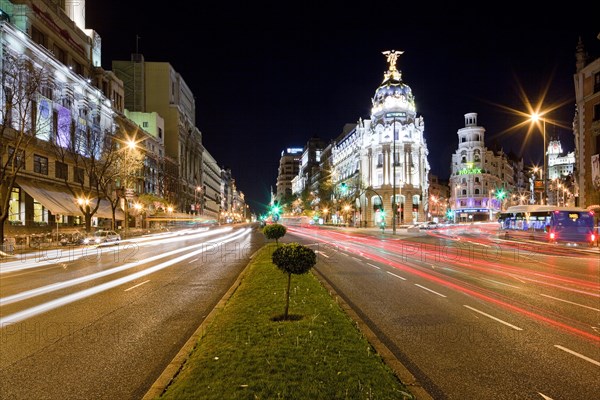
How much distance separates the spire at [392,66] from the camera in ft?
309

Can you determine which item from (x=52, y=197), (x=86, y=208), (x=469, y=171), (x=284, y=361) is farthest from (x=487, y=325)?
(x=469, y=171)

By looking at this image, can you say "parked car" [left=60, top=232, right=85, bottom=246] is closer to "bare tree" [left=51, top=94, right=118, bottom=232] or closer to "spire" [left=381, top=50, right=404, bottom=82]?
"bare tree" [left=51, top=94, right=118, bottom=232]

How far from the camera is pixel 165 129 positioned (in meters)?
97.3

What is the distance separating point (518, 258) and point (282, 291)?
18.3m

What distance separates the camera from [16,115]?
112 ft

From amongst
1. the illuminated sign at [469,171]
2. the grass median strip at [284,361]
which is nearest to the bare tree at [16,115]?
the grass median strip at [284,361]

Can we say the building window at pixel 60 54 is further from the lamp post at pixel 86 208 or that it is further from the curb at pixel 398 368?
the curb at pixel 398 368

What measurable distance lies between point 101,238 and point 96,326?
30.5 meters

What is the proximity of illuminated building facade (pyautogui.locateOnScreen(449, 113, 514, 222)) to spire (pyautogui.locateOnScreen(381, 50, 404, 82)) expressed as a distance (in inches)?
1185

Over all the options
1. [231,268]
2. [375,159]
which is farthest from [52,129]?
Answer: [375,159]

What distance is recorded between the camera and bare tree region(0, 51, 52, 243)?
26453 millimetres

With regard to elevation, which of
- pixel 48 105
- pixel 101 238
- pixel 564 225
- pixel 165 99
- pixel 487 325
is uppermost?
pixel 165 99

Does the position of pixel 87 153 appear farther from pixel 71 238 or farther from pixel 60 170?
pixel 71 238

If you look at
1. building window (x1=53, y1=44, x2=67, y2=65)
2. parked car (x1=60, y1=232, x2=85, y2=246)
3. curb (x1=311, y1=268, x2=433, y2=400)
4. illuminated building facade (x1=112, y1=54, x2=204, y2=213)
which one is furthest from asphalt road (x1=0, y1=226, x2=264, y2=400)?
illuminated building facade (x1=112, y1=54, x2=204, y2=213)
